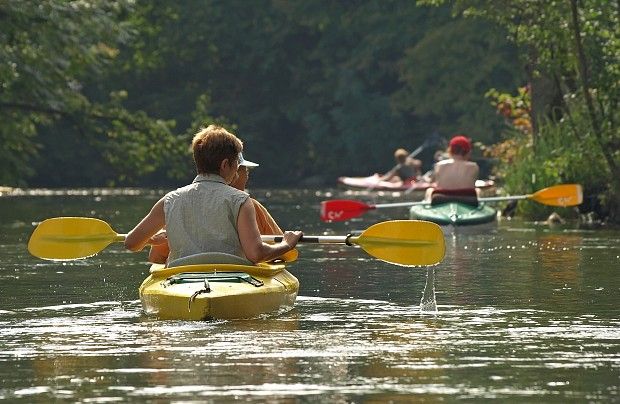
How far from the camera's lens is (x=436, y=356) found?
10773 mm

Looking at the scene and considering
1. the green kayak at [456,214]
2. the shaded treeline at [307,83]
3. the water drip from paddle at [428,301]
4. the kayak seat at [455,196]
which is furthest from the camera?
the shaded treeline at [307,83]

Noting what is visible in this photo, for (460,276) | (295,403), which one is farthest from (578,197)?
(295,403)

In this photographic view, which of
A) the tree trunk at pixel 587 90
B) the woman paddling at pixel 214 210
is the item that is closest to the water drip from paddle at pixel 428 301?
the woman paddling at pixel 214 210

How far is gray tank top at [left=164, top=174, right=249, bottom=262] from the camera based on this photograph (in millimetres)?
Answer: 12758

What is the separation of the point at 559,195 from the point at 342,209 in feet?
8.51

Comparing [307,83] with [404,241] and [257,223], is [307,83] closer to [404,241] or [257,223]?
[404,241]

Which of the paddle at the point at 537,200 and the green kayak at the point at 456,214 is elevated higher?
the paddle at the point at 537,200

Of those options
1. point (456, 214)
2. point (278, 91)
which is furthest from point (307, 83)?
point (456, 214)

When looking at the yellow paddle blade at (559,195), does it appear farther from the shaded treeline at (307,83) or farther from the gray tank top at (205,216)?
the shaded treeline at (307,83)

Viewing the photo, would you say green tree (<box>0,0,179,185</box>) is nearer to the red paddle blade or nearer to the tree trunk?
the tree trunk

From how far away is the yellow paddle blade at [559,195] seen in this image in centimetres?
2323

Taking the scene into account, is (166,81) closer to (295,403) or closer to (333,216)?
(333,216)

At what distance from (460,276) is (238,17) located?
5464 cm

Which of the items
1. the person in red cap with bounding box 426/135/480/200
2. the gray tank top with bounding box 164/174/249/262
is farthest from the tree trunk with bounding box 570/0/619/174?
the gray tank top with bounding box 164/174/249/262
